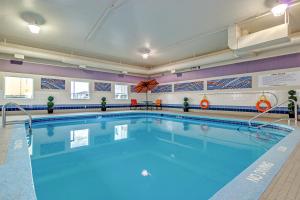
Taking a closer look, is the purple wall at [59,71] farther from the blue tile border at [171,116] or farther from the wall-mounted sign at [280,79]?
the wall-mounted sign at [280,79]

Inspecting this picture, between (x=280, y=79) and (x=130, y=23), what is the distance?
5.36m

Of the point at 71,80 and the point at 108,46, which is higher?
the point at 108,46

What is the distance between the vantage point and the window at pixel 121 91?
30.9 feet

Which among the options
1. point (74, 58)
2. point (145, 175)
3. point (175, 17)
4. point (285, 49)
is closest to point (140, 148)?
point (145, 175)

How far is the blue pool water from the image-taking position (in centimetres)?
163

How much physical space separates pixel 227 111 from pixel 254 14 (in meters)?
4.17

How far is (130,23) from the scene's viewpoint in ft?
13.3

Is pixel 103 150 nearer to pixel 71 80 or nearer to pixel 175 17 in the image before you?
pixel 175 17

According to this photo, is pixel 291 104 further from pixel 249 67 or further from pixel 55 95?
pixel 55 95

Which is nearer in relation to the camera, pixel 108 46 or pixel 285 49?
pixel 285 49

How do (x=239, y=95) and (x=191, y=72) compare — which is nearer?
(x=239, y=95)

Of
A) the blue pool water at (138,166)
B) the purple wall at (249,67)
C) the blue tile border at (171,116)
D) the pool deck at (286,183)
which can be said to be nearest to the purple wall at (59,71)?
the blue tile border at (171,116)

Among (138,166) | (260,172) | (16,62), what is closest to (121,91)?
(16,62)

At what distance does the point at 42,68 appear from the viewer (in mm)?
6887
